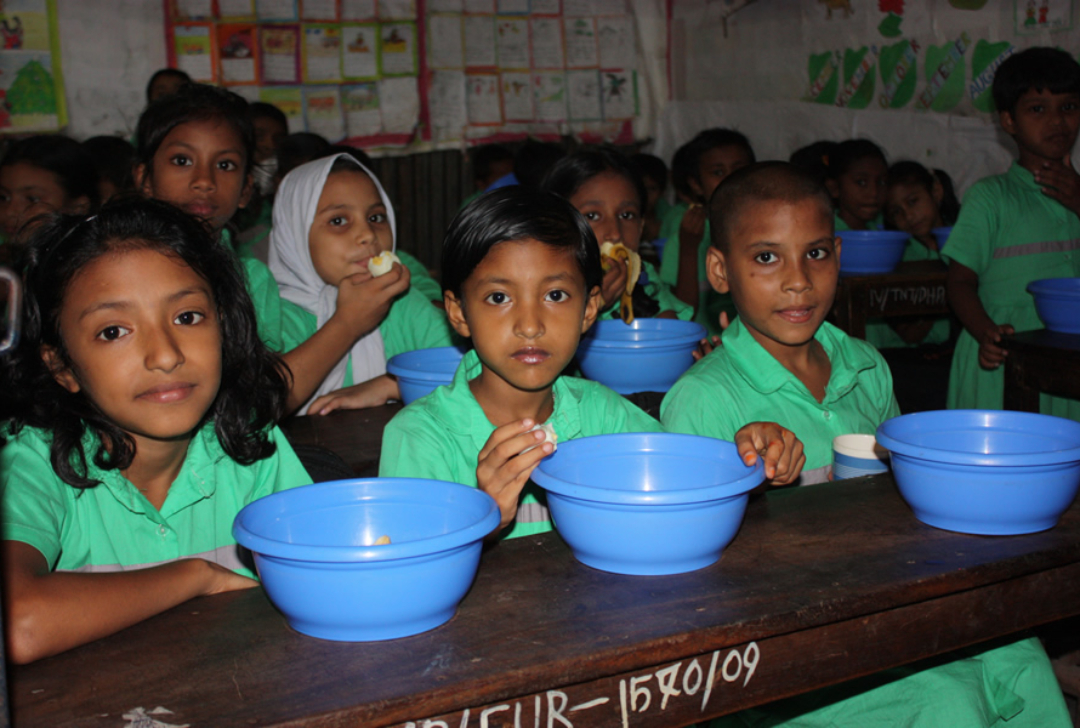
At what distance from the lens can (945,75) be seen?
16.7 ft

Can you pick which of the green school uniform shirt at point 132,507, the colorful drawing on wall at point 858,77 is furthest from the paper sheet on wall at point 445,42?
the green school uniform shirt at point 132,507

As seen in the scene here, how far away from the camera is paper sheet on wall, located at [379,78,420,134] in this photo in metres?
6.46

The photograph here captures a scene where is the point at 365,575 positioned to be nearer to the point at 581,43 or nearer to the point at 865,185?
the point at 865,185

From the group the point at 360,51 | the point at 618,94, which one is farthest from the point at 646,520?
the point at 618,94

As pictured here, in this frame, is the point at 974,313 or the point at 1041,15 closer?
the point at 974,313

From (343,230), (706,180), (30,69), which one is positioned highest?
(30,69)

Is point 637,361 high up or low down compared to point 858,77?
down

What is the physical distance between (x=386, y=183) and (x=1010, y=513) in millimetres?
5745

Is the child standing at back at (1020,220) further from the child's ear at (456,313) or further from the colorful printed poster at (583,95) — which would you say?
the colorful printed poster at (583,95)

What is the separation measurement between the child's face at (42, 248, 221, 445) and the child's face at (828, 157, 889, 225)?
4400 mm

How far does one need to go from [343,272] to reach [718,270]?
1.26 meters

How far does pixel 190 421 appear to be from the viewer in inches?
58.2

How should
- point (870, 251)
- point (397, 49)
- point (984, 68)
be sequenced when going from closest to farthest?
point (870, 251)
point (984, 68)
point (397, 49)

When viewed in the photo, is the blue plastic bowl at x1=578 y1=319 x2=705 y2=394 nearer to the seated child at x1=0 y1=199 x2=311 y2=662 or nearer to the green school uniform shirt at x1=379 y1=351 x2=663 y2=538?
the green school uniform shirt at x1=379 y1=351 x2=663 y2=538
